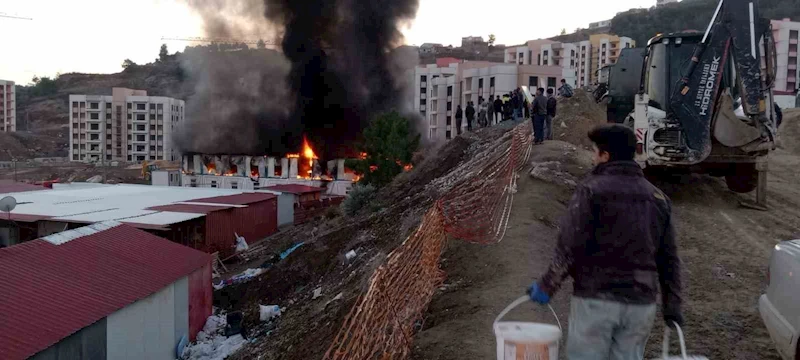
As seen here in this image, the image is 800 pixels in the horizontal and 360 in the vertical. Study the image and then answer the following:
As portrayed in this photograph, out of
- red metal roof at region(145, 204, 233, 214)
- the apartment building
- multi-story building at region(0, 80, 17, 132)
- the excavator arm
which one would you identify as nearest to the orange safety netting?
the excavator arm

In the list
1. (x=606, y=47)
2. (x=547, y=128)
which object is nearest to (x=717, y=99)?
(x=547, y=128)

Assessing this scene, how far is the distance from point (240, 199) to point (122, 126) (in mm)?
61131

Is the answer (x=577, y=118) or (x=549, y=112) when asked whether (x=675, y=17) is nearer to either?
(x=577, y=118)

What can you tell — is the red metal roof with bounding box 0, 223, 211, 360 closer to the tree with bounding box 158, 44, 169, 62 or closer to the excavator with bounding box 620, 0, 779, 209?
the excavator with bounding box 620, 0, 779, 209

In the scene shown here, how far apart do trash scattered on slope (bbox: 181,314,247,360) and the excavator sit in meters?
9.04

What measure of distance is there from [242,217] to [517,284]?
72.8ft

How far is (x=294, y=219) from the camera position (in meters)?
36.5

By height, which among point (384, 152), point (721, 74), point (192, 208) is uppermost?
point (721, 74)

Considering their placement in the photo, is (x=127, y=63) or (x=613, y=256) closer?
(x=613, y=256)

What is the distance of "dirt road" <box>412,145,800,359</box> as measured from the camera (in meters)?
5.22

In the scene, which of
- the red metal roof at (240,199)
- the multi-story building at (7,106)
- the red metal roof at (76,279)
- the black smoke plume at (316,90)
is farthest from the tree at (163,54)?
the red metal roof at (76,279)

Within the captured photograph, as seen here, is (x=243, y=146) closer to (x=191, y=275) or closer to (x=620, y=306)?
(x=191, y=275)

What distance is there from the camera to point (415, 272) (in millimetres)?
6523

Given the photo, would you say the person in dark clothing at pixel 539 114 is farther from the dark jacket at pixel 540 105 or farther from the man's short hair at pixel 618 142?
the man's short hair at pixel 618 142
